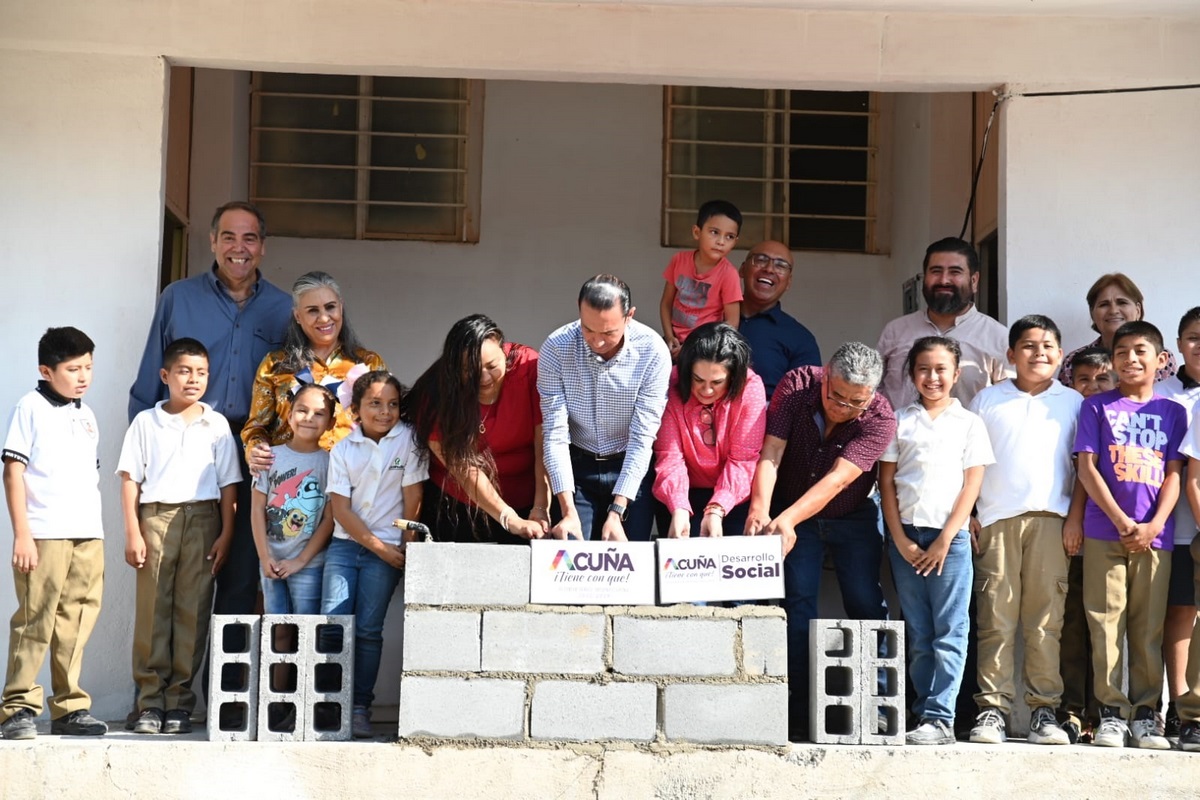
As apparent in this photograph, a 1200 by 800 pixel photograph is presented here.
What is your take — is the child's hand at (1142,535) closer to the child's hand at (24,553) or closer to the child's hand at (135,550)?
the child's hand at (135,550)

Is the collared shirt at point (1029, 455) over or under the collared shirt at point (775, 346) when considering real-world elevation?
under

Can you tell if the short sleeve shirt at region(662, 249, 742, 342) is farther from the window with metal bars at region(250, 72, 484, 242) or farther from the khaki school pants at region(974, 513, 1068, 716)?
the window with metal bars at region(250, 72, 484, 242)

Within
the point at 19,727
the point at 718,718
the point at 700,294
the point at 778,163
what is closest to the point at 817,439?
the point at 718,718

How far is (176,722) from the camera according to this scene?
541cm

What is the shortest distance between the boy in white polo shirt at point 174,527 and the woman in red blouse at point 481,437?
0.86 metres

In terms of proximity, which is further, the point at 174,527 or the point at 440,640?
the point at 174,527

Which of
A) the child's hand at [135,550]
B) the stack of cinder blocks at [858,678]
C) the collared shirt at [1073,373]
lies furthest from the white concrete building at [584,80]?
the stack of cinder blocks at [858,678]

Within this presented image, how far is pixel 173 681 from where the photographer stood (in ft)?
18.1

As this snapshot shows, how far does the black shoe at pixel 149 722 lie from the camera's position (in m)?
5.33

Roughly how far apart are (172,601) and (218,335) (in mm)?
1120

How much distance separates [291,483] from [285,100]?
4191 mm

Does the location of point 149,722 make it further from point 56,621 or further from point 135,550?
point 135,550

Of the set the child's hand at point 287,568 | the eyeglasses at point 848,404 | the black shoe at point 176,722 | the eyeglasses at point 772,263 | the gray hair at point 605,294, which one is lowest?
the black shoe at point 176,722

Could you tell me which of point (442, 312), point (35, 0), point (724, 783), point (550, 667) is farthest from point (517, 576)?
point (442, 312)
